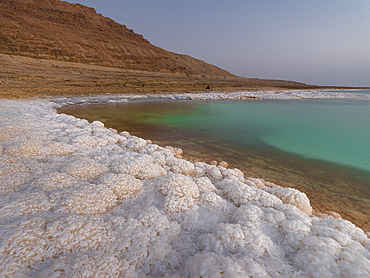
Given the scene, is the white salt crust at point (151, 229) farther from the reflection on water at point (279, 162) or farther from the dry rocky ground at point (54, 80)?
the dry rocky ground at point (54, 80)

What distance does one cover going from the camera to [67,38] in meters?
43.5

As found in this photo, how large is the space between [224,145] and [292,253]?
4.98 meters

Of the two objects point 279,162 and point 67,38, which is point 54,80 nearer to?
point 67,38

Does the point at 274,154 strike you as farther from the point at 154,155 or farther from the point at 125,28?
the point at 125,28

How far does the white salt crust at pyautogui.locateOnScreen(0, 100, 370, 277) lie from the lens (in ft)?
4.38

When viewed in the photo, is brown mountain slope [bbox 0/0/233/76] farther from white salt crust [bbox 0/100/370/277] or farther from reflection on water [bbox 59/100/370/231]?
white salt crust [bbox 0/100/370/277]

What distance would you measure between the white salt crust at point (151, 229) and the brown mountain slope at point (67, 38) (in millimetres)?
42307

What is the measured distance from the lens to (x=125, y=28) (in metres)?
77.8

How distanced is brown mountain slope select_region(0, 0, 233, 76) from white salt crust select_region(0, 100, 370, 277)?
1666 inches

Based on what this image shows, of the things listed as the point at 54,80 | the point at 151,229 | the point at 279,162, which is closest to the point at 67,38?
the point at 54,80

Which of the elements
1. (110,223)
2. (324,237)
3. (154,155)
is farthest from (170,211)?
(154,155)

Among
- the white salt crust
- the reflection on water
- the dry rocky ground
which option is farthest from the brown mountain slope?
the white salt crust

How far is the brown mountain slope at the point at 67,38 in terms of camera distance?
3479cm

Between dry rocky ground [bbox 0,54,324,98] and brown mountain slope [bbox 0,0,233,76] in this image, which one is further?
brown mountain slope [bbox 0,0,233,76]
